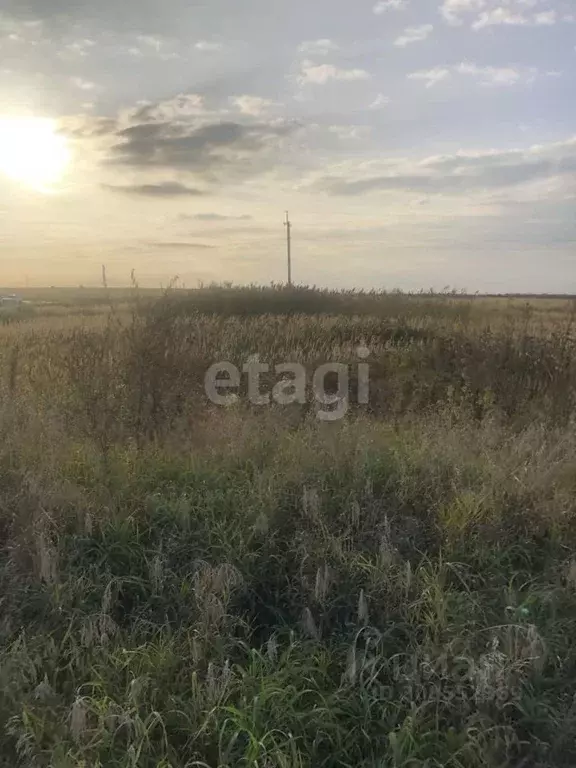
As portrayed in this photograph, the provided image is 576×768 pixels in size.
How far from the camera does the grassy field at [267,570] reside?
235 centimetres

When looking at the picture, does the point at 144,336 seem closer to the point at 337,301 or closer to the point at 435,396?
the point at 435,396

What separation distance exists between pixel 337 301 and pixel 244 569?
17509mm

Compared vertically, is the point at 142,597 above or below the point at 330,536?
below

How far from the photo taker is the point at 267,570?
11.1 ft

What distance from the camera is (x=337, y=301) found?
20.4m

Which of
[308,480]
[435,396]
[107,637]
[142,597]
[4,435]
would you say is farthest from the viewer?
[435,396]

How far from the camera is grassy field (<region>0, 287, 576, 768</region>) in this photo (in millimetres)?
2350

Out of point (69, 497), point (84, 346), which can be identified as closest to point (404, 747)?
point (69, 497)

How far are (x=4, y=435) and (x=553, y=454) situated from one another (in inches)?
151

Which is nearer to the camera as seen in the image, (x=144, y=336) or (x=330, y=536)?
(x=330, y=536)

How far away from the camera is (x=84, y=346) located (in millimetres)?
5719

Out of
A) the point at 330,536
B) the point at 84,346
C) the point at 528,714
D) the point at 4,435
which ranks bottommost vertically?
the point at 528,714

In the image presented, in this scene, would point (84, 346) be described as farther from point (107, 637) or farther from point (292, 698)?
point (292, 698)

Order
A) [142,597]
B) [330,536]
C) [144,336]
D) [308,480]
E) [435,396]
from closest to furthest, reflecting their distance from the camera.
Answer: [142,597] < [330,536] < [308,480] < [144,336] < [435,396]
